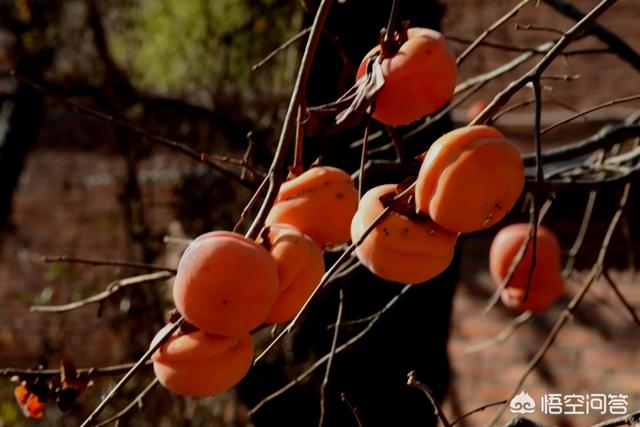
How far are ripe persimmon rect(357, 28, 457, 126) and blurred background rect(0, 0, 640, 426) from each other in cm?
134

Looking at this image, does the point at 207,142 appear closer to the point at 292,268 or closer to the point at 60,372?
the point at 60,372

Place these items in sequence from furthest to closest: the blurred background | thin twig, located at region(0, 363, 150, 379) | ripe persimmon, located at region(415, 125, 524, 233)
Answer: the blurred background < thin twig, located at region(0, 363, 150, 379) < ripe persimmon, located at region(415, 125, 524, 233)

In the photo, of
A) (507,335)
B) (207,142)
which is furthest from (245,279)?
(207,142)

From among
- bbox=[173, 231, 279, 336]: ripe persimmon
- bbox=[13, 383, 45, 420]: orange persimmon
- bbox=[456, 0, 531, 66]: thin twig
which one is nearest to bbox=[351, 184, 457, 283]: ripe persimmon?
bbox=[173, 231, 279, 336]: ripe persimmon

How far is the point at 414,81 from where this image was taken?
86 centimetres

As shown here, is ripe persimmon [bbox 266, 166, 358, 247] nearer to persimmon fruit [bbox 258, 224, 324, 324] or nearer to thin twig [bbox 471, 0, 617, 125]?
persimmon fruit [bbox 258, 224, 324, 324]

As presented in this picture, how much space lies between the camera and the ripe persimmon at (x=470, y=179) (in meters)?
0.79

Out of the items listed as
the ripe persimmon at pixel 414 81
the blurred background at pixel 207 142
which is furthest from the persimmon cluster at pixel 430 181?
the blurred background at pixel 207 142

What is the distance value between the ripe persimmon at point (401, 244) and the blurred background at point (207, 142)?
1.29m

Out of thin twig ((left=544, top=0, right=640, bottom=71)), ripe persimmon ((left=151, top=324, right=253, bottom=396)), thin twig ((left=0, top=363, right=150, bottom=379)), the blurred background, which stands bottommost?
the blurred background

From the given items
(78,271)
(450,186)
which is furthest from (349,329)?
(78,271)

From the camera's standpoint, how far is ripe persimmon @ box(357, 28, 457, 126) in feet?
2.84

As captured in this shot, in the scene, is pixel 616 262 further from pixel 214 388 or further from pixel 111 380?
pixel 214 388

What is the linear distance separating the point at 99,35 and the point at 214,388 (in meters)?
2.27
